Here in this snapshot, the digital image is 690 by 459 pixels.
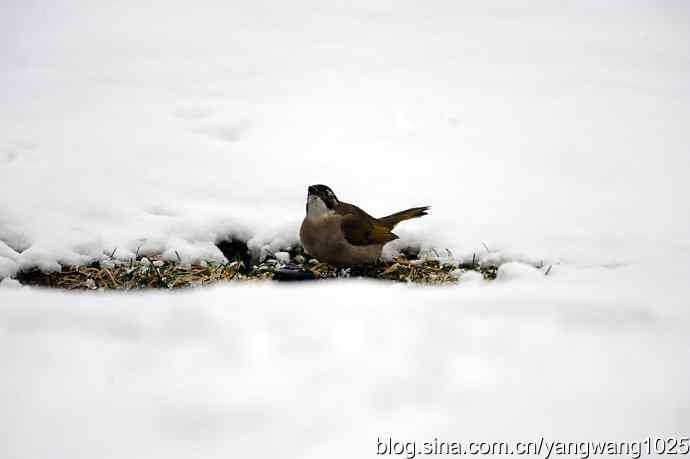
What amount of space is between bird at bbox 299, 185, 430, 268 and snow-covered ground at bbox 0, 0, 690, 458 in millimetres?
548

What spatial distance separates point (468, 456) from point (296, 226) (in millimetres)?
3099

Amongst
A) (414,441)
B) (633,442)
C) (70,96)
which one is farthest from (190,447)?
(70,96)

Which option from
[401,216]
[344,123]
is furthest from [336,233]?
[344,123]

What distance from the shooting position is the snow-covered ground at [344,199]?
2.76m

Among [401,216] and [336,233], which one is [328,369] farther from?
[401,216]

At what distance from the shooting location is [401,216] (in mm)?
5336

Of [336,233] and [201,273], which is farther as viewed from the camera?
[201,273]

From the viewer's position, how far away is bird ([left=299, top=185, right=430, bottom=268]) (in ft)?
15.7

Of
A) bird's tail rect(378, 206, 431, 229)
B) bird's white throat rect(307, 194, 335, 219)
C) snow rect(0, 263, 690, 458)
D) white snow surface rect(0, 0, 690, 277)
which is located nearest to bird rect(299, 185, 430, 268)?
bird's white throat rect(307, 194, 335, 219)

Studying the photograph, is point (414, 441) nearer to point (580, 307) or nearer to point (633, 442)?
point (633, 442)

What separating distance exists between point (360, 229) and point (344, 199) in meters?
1.32

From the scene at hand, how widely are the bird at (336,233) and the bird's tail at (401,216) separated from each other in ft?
0.97

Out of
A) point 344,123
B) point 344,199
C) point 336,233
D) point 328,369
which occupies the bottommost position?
point 328,369

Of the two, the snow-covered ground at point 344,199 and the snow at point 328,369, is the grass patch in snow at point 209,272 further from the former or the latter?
the snow at point 328,369
